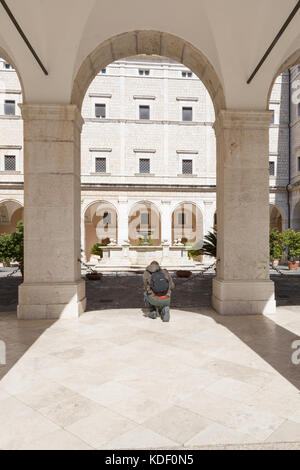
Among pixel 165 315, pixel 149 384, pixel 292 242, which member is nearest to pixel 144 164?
pixel 292 242

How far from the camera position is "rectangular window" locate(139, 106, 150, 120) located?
87.4 feet

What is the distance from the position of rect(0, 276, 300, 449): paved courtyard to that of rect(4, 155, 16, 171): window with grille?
21.8m

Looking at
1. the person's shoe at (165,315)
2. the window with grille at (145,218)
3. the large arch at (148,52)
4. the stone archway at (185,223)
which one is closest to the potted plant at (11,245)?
the large arch at (148,52)

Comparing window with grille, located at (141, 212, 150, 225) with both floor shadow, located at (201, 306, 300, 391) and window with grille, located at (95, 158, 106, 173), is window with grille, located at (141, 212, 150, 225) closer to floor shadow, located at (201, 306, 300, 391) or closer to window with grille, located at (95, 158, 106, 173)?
window with grille, located at (95, 158, 106, 173)

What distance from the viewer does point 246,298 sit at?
715cm

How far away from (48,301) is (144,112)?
23245 mm

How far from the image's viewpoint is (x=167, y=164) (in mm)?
26734

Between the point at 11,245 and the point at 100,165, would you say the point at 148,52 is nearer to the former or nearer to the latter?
the point at 11,245

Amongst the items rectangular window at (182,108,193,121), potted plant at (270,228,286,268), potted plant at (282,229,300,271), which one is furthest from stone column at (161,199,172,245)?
potted plant at (270,228,286,268)

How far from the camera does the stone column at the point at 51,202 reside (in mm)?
6930

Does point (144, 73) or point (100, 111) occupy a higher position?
point (144, 73)

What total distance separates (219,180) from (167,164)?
1966 centimetres
